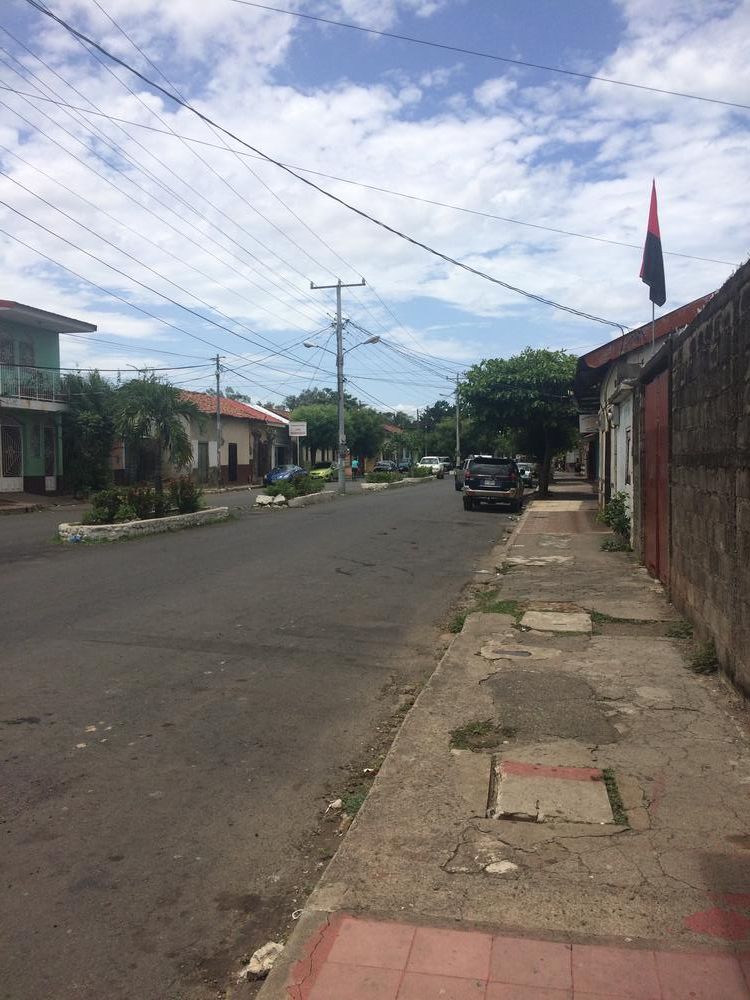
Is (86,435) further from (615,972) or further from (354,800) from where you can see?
(615,972)

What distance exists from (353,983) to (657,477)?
27.6ft

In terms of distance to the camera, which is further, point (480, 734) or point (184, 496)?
point (184, 496)

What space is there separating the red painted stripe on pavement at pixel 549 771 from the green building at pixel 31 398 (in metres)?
27.5

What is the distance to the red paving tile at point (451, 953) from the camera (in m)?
2.84

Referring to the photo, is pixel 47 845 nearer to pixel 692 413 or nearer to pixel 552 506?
pixel 692 413

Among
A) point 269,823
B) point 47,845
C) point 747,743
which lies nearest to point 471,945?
point 269,823

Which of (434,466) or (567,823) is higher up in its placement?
(434,466)

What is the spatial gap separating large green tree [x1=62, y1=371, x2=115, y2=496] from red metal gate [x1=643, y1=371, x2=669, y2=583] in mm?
25129

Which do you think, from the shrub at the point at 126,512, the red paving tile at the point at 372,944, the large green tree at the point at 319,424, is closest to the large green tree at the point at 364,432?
the large green tree at the point at 319,424

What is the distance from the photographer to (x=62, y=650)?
302 inches

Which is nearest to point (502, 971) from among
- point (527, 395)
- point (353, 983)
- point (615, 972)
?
point (615, 972)

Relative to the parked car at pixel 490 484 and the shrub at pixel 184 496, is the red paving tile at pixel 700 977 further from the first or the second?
the parked car at pixel 490 484

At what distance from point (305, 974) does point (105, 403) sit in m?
32.1

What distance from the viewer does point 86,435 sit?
3180cm
